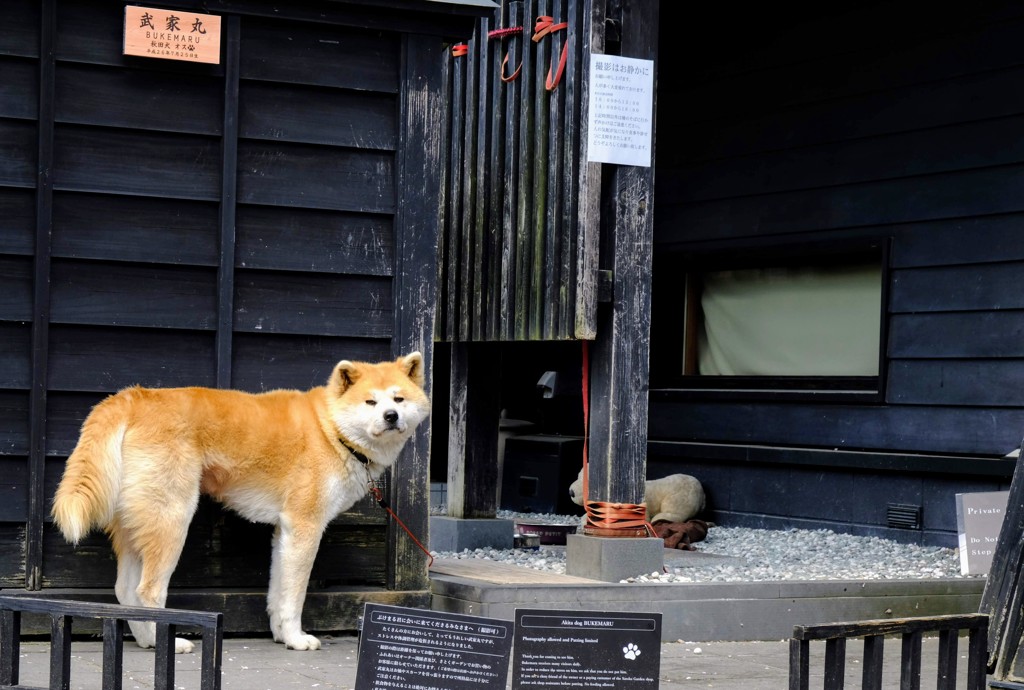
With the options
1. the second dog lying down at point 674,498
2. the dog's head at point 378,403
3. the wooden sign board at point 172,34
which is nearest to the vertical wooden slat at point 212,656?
the dog's head at point 378,403

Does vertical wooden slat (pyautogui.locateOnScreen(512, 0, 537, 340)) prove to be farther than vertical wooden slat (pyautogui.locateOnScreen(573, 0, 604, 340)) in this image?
Yes

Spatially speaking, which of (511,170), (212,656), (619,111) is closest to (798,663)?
(212,656)

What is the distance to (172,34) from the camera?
6.86 m

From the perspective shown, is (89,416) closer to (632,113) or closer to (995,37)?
(632,113)

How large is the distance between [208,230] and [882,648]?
4.14 m

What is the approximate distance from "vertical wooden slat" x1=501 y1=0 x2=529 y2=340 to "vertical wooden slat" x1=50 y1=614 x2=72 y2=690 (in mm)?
4767

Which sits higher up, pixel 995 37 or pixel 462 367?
pixel 995 37

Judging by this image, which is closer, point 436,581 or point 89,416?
point 89,416

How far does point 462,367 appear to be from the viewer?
9.70m

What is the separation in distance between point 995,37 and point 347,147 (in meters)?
4.93

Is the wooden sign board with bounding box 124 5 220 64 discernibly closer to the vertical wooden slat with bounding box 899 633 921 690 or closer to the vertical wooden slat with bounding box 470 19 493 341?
the vertical wooden slat with bounding box 470 19 493 341

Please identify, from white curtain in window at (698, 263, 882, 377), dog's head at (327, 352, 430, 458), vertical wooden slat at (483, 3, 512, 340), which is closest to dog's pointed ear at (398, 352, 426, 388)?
dog's head at (327, 352, 430, 458)

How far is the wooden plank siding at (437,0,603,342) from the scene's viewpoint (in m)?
7.93

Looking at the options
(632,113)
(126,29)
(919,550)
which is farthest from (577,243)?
(919,550)
